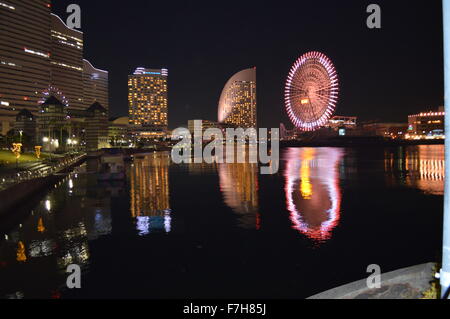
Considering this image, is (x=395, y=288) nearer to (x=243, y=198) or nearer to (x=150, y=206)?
(x=150, y=206)

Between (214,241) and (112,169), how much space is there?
921 inches

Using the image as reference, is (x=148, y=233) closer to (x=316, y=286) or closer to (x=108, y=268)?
(x=108, y=268)

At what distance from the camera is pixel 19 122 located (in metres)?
87.2

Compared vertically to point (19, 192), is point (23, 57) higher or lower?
higher

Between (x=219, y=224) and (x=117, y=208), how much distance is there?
23.8ft

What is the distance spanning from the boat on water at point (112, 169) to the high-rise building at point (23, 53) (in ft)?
382

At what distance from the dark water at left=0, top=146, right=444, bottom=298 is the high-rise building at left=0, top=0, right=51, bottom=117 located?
132 metres

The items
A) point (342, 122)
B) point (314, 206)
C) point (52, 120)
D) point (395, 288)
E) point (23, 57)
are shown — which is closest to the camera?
point (395, 288)

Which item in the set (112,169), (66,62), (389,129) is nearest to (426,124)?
(389,129)

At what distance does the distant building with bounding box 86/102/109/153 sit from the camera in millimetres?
110375

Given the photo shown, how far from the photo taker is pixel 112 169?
35719 mm

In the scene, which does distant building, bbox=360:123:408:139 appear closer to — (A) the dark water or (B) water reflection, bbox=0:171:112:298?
(A) the dark water

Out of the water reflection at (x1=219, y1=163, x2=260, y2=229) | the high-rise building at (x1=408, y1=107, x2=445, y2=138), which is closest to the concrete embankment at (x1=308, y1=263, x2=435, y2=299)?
the water reflection at (x1=219, y1=163, x2=260, y2=229)

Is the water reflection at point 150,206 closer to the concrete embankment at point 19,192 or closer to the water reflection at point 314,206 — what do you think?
the water reflection at point 314,206
